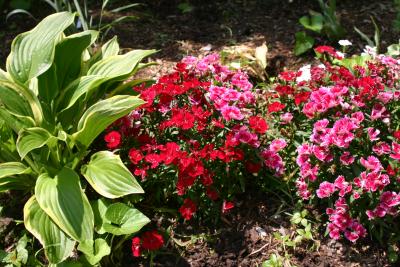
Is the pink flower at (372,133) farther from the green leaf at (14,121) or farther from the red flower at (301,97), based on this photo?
the green leaf at (14,121)

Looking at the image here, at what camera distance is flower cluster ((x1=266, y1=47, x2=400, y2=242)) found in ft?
9.25

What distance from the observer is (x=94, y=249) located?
8.99 ft

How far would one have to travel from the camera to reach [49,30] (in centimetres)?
309

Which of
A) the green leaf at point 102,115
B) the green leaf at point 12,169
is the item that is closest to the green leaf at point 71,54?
the green leaf at point 102,115

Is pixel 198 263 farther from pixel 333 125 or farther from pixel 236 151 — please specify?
pixel 333 125

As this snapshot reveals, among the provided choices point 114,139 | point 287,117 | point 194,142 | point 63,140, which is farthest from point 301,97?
point 63,140

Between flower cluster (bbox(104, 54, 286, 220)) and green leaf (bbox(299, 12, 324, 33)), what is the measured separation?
1.29m

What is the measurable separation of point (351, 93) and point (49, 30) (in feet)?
5.50

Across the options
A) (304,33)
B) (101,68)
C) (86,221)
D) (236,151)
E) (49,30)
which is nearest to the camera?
(86,221)

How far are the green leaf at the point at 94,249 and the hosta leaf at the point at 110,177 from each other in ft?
0.76

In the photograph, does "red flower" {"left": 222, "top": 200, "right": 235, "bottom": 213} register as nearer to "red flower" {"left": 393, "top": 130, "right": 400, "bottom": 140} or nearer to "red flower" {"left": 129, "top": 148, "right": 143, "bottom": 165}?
"red flower" {"left": 129, "top": 148, "right": 143, "bottom": 165}

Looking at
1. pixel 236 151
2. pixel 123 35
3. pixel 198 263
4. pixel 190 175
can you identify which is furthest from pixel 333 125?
pixel 123 35

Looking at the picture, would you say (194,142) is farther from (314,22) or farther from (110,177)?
(314,22)

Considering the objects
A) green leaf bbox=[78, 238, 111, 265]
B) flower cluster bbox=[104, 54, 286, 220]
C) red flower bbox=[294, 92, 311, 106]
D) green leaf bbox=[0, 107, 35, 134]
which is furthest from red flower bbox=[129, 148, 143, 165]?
red flower bbox=[294, 92, 311, 106]
